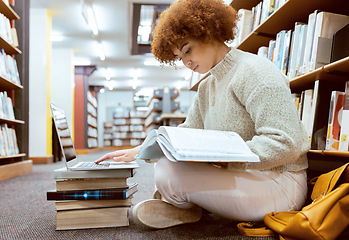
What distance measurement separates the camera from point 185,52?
1.08 m

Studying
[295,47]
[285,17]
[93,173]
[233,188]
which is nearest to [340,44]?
[295,47]

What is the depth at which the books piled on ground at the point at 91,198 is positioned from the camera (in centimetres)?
104

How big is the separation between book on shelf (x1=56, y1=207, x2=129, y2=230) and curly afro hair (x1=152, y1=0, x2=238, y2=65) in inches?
25.5

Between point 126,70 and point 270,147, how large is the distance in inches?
356

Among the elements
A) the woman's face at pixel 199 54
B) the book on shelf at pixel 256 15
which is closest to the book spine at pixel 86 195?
the woman's face at pixel 199 54

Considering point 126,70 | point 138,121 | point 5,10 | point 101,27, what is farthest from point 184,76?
point 5,10

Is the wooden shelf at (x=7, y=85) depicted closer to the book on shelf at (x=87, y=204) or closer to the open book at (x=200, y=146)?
→ the book on shelf at (x=87, y=204)

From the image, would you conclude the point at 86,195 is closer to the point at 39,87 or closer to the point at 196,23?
the point at 196,23

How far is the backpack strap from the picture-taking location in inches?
35.2

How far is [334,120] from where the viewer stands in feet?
3.97

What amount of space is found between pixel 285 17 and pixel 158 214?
1.20 meters

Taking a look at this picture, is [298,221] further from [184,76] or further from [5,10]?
[184,76]

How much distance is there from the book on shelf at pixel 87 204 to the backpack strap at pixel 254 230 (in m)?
0.41

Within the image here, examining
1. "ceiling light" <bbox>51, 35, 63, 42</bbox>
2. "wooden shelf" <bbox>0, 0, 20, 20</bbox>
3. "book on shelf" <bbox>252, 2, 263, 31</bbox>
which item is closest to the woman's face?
"book on shelf" <bbox>252, 2, 263, 31</bbox>
